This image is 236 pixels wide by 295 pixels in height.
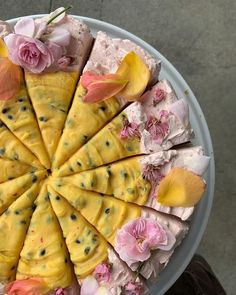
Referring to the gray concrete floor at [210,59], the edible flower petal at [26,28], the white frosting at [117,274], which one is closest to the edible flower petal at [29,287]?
the white frosting at [117,274]

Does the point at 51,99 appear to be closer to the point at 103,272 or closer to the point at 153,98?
the point at 153,98

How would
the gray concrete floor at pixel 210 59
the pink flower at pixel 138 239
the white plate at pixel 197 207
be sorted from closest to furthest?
the pink flower at pixel 138 239
the white plate at pixel 197 207
the gray concrete floor at pixel 210 59

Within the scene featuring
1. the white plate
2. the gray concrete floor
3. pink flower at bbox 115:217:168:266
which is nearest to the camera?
pink flower at bbox 115:217:168:266

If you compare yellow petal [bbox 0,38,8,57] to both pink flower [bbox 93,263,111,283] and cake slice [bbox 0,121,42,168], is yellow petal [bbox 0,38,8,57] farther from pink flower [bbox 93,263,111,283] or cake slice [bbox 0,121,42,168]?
pink flower [bbox 93,263,111,283]

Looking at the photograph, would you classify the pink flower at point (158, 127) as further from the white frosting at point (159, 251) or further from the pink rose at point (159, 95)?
the white frosting at point (159, 251)

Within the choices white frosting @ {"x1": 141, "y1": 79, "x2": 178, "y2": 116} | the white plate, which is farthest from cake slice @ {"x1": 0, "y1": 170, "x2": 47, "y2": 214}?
the white plate
